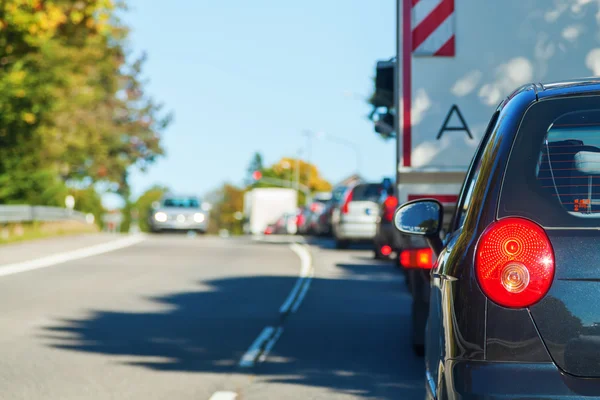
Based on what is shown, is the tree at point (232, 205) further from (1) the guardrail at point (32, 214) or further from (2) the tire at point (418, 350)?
(2) the tire at point (418, 350)

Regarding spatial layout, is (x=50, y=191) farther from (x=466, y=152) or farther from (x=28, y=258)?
(x=466, y=152)

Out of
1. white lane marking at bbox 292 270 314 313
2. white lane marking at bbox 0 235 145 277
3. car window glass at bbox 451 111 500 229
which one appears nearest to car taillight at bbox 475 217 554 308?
car window glass at bbox 451 111 500 229

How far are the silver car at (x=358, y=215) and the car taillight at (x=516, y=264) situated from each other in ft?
76.2

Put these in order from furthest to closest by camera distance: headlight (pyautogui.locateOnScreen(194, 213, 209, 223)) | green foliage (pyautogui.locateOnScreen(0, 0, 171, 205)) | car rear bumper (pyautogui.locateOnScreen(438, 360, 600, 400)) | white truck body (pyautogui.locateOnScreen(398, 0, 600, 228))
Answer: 1. headlight (pyautogui.locateOnScreen(194, 213, 209, 223))
2. green foliage (pyautogui.locateOnScreen(0, 0, 171, 205))
3. white truck body (pyautogui.locateOnScreen(398, 0, 600, 228))
4. car rear bumper (pyautogui.locateOnScreen(438, 360, 600, 400))

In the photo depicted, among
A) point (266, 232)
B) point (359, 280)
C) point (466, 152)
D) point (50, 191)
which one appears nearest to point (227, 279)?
point (359, 280)

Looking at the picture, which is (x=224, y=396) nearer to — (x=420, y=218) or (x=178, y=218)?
(x=420, y=218)

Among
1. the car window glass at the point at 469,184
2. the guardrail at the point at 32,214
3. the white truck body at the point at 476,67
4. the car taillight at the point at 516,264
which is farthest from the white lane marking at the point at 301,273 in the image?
the car taillight at the point at 516,264

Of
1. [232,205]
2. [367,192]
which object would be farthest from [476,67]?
[232,205]

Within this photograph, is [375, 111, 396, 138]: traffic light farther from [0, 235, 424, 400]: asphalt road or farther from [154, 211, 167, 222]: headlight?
[154, 211, 167, 222]: headlight

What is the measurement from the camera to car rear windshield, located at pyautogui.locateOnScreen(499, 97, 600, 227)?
4055 millimetres

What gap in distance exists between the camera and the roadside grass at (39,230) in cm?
2847

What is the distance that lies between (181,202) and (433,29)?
114 ft

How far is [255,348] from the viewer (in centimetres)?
1030

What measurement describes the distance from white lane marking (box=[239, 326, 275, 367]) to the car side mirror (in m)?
4.12
